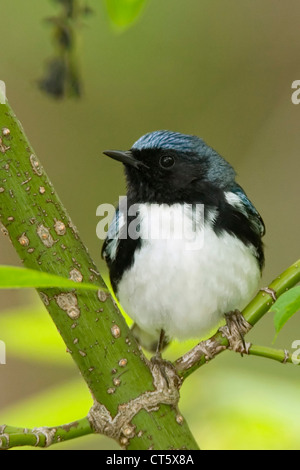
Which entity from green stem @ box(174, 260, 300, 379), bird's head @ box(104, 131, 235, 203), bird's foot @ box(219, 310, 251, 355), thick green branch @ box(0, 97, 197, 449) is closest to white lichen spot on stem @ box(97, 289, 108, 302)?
thick green branch @ box(0, 97, 197, 449)

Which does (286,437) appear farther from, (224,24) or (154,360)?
(224,24)

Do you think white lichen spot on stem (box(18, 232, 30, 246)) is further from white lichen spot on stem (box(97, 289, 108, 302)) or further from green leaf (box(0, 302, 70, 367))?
green leaf (box(0, 302, 70, 367))

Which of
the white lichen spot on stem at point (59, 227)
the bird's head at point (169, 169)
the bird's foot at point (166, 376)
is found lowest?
the bird's foot at point (166, 376)

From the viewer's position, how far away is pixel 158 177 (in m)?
3.30

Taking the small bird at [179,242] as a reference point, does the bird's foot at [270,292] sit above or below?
below

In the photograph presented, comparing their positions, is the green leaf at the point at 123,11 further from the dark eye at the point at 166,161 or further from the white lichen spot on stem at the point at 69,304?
the dark eye at the point at 166,161

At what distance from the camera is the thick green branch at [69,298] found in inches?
77.0

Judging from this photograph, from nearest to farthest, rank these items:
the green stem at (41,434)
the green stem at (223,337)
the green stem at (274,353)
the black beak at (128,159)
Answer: the green stem at (41,434)
the green stem at (274,353)
the green stem at (223,337)
the black beak at (128,159)

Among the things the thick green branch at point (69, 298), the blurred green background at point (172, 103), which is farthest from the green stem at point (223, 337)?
the blurred green background at point (172, 103)

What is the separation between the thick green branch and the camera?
196 centimetres

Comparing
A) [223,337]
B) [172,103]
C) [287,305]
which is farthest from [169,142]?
[172,103]

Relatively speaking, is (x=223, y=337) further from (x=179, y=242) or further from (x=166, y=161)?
(x=166, y=161)

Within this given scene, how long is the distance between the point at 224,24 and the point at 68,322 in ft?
16.0
